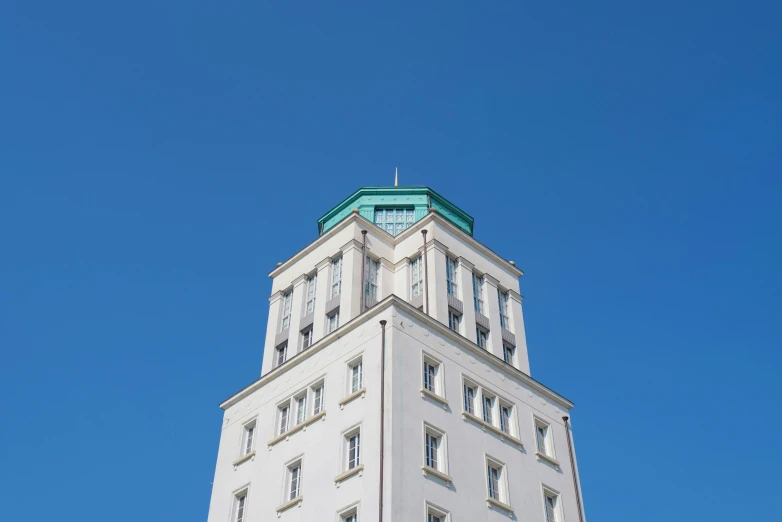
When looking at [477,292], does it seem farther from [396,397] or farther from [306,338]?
[396,397]

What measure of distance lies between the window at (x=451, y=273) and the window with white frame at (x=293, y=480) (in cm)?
1637

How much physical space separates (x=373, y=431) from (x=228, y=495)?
12597 millimetres

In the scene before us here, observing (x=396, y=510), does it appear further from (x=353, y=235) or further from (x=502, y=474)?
(x=353, y=235)

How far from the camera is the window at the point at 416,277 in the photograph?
2401 inches

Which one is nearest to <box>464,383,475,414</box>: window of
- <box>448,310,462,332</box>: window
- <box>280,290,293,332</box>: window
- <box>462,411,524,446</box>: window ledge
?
<box>462,411,524,446</box>: window ledge

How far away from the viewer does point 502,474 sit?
170ft

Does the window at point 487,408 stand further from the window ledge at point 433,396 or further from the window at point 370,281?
the window at point 370,281

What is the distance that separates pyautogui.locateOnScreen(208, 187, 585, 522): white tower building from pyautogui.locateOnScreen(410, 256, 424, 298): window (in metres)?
0.16

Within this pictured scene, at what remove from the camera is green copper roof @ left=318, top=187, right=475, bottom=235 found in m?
68.9

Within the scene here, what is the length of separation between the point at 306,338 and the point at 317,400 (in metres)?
7.41

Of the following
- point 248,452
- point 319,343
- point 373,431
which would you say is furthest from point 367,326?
point 248,452

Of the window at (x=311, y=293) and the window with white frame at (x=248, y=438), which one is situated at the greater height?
the window at (x=311, y=293)

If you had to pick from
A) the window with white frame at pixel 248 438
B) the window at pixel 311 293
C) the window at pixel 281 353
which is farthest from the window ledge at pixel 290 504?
the window at pixel 311 293

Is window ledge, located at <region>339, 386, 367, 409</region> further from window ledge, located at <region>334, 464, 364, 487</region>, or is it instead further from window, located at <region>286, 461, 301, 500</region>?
window ledge, located at <region>334, 464, 364, 487</region>
